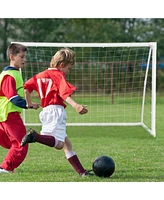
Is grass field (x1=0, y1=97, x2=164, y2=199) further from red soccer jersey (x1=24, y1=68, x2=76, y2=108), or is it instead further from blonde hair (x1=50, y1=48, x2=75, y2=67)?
blonde hair (x1=50, y1=48, x2=75, y2=67)

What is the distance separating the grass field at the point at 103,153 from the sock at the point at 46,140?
45 cm

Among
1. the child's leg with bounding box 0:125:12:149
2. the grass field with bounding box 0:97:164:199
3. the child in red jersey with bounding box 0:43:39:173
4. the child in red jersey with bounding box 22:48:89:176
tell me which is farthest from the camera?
the child's leg with bounding box 0:125:12:149

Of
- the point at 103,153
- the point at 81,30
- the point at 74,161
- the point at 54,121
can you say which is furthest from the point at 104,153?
the point at 81,30

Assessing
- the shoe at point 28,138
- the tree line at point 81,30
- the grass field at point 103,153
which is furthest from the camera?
the tree line at point 81,30

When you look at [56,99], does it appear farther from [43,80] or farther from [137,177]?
[137,177]

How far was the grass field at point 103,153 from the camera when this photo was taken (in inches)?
240

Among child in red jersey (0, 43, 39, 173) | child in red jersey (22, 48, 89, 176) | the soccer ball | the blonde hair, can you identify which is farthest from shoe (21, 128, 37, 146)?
the blonde hair

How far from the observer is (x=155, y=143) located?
9656 millimetres

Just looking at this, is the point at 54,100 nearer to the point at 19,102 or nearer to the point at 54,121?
the point at 54,121

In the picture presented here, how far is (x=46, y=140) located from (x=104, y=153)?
9.12ft

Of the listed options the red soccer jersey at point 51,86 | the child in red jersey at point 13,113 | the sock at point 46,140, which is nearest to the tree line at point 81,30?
the child in red jersey at point 13,113

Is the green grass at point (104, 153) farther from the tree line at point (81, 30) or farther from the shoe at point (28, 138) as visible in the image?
the tree line at point (81, 30)

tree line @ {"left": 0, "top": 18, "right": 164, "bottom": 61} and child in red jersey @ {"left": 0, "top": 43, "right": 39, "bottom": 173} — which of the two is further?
tree line @ {"left": 0, "top": 18, "right": 164, "bottom": 61}

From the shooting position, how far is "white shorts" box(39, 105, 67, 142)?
235 inches
